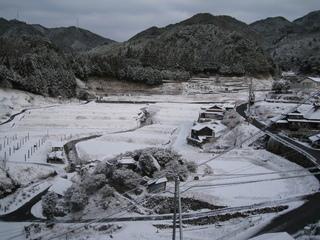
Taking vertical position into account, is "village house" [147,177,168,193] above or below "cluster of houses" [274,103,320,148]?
below

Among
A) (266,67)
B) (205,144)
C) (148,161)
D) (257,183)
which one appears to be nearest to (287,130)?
(205,144)

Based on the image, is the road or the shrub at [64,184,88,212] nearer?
the road

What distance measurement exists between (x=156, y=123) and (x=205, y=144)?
7.64 m

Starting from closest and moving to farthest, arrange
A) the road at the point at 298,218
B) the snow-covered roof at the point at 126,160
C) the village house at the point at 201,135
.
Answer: the road at the point at 298,218 → the snow-covered roof at the point at 126,160 → the village house at the point at 201,135

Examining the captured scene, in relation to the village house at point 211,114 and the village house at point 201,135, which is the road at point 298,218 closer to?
the village house at point 201,135

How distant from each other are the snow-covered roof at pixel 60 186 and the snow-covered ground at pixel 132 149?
0.84 ft

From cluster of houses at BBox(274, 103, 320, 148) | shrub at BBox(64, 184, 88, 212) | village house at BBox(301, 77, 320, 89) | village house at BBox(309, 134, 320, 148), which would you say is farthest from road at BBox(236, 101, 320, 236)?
village house at BBox(301, 77, 320, 89)

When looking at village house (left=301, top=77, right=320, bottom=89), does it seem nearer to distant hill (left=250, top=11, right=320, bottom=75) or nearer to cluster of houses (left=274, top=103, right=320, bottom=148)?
cluster of houses (left=274, top=103, right=320, bottom=148)

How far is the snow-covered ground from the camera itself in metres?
12.0

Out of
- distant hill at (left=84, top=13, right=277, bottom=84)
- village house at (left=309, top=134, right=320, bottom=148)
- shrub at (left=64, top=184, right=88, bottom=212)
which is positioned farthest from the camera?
distant hill at (left=84, top=13, right=277, bottom=84)

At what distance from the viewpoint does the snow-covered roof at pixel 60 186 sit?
48.2 feet

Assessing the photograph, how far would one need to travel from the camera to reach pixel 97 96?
152ft

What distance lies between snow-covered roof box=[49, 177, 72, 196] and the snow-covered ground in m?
0.26

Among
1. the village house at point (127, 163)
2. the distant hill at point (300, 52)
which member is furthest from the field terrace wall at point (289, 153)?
the distant hill at point (300, 52)
